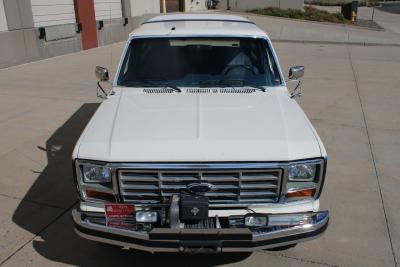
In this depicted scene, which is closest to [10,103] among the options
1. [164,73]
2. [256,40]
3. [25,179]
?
[25,179]

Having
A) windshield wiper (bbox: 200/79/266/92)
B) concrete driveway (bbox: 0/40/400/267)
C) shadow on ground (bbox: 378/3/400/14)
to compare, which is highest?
windshield wiper (bbox: 200/79/266/92)

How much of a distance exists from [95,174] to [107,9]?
14.5 metres

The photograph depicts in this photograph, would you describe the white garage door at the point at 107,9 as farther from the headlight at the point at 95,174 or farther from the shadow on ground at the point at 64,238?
the headlight at the point at 95,174

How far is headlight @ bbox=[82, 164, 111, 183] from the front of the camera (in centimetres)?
302

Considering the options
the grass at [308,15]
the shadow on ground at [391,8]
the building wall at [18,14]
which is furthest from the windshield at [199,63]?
the shadow on ground at [391,8]

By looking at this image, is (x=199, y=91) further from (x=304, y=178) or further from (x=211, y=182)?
(x=304, y=178)

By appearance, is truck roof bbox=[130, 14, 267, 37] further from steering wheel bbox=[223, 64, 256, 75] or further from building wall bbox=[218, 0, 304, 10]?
building wall bbox=[218, 0, 304, 10]

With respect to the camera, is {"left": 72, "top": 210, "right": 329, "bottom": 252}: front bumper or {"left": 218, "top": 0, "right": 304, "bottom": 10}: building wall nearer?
{"left": 72, "top": 210, "right": 329, "bottom": 252}: front bumper

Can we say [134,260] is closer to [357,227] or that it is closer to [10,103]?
[357,227]

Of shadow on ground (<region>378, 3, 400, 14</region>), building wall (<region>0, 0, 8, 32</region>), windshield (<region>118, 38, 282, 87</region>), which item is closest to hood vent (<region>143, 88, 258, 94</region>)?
windshield (<region>118, 38, 282, 87</region>)

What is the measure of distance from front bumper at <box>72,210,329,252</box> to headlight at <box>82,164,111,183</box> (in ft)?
0.85

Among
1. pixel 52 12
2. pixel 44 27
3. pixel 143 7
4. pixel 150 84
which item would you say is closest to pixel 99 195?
pixel 150 84

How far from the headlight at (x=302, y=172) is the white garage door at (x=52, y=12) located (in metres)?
11.5

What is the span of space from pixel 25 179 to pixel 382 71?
10.3m
